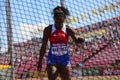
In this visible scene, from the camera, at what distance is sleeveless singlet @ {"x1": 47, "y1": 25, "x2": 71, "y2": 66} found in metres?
5.19

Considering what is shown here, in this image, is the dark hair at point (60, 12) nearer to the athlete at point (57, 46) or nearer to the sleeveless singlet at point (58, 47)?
the athlete at point (57, 46)

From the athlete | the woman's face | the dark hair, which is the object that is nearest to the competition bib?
the athlete

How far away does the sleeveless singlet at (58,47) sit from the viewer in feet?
17.0

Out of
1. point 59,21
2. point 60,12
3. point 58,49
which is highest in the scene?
point 60,12

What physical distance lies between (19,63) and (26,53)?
0.41 metres

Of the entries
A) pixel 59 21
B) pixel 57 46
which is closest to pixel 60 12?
pixel 59 21

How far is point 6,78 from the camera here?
28.1 ft

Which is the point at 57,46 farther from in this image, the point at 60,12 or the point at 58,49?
the point at 60,12

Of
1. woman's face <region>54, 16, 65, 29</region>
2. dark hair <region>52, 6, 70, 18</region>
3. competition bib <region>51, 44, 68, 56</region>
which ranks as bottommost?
competition bib <region>51, 44, 68, 56</region>

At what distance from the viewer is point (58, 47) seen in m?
5.19

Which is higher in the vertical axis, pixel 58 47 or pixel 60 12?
pixel 60 12

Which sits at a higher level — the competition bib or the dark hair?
the dark hair

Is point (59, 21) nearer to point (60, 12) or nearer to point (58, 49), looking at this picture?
point (60, 12)

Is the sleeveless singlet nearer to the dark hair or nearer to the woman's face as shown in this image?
the woman's face
